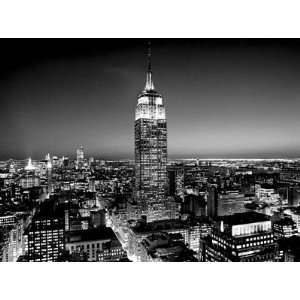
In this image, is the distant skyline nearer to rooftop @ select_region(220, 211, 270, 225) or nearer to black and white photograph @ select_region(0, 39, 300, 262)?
black and white photograph @ select_region(0, 39, 300, 262)

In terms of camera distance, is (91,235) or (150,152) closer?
(91,235)

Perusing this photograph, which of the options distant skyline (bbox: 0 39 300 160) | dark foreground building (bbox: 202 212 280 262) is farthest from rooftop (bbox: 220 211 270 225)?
distant skyline (bbox: 0 39 300 160)

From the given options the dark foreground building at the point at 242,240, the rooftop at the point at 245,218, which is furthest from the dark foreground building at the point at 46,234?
the rooftop at the point at 245,218

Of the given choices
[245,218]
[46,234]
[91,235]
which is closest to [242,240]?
[245,218]

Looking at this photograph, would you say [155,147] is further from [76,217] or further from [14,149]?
[14,149]

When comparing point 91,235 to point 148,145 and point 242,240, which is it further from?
point 242,240

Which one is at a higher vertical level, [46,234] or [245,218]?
[245,218]
